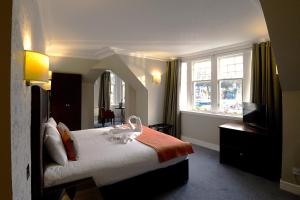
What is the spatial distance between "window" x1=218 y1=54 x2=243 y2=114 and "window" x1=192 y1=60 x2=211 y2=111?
0.32m

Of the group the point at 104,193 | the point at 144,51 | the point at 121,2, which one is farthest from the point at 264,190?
the point at 144,51

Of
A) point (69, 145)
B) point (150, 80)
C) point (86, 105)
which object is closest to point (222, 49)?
point (150, 80)

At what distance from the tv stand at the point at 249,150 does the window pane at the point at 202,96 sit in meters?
1.20

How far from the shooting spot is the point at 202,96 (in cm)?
464

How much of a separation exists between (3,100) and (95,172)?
4.54 ft

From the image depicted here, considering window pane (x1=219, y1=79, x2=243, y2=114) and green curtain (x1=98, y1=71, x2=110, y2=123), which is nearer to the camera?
window pane (x1=219, y1=79, x2=243, y2=114)

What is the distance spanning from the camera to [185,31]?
294cm

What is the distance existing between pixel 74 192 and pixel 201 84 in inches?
151

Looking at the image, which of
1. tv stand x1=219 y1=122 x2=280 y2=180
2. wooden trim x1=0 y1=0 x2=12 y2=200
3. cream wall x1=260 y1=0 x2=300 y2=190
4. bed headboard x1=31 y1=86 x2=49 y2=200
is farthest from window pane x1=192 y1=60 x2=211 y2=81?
wooden trim x1=0 y1=0 x2=12 y2=200

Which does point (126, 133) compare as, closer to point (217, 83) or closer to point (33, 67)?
point (33, 67)

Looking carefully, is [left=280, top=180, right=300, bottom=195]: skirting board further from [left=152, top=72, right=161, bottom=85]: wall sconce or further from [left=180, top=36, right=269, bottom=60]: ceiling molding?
[left=152, top=72, right=161, bottom=85]: wall sconce

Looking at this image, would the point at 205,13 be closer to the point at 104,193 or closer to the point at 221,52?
the point at 221,52

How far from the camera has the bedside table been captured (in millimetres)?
1549

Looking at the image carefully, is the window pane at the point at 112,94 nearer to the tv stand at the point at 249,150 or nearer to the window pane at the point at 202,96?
the window pane at the point at 202,96
